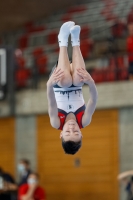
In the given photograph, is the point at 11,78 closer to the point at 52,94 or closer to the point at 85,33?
the point at 85,33

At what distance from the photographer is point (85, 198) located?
11.4 m

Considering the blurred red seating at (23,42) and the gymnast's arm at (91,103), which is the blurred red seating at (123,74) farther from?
the blurred red seating at (23,42)

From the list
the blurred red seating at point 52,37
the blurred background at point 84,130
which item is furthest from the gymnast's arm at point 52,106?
the blurred red seating at point 52,37

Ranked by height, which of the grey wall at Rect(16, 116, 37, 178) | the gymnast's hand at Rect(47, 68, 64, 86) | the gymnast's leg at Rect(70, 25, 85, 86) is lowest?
the grey wall at Rect(16, 116, 37, 178)

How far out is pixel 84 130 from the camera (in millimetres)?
11547

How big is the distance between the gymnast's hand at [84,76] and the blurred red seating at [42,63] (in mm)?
6359

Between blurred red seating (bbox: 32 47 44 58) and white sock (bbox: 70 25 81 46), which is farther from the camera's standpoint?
blurred red seating (bbox: 32 47 44 58)

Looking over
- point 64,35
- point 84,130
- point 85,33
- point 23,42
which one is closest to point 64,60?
point 64,35

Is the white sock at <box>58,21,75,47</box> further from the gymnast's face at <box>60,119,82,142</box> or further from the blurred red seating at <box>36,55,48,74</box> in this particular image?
the blurred red seating at <box>36,55,48,74</box>

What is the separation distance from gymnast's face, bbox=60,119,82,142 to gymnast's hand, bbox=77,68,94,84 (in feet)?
1.64

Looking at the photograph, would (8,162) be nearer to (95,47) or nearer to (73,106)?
(95,47)

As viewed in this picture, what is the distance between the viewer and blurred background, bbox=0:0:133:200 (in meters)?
10.9

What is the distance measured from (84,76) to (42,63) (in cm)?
709

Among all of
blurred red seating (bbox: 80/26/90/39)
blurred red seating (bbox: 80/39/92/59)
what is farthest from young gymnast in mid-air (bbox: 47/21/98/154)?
blurred red seating (bbox: 80/26/90/39)
